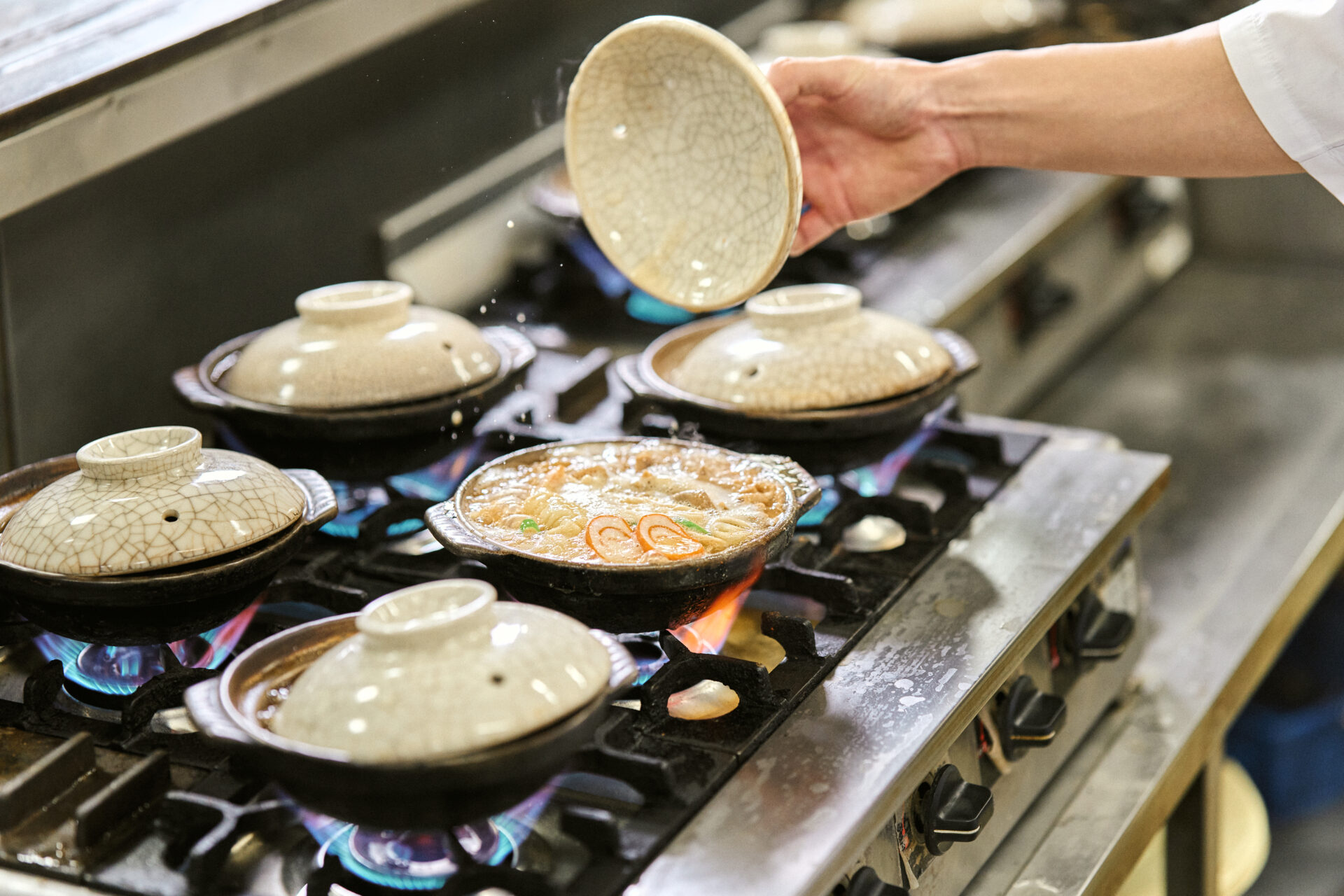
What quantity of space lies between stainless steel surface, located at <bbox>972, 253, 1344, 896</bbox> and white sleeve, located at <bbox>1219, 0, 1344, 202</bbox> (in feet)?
1.97

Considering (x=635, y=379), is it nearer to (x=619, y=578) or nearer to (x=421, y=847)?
(x=619, y=578)

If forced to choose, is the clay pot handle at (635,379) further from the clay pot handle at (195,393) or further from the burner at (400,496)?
the clay pot handle at (195,393)

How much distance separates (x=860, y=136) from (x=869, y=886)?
101 cm

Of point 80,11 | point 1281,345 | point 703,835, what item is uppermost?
point 80,11

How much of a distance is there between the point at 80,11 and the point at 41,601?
948 mm

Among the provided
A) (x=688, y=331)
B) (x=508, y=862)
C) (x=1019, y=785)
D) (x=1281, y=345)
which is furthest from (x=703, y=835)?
(x=1281, y=345)

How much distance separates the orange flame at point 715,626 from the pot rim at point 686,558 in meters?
0.05

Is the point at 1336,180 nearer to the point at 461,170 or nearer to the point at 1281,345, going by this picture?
the point at 461,170

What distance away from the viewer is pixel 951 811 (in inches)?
44.4

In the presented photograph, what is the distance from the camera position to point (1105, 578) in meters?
1.53

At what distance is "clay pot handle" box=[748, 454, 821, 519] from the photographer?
1.22 metres

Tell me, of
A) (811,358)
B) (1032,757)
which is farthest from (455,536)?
(1032,757)

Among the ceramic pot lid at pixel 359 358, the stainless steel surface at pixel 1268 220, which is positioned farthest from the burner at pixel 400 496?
the stainless steel surface at pixel 1268 220

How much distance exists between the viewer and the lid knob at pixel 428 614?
87 cm
